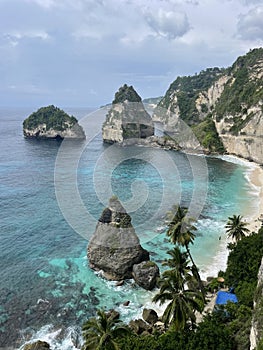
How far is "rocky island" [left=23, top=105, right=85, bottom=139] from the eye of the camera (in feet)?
505

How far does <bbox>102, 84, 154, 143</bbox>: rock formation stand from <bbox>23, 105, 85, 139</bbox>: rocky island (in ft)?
50.3

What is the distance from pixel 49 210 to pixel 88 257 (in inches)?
926

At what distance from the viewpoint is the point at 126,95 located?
152 meters

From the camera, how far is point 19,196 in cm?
7119

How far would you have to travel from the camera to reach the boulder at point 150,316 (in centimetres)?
3242

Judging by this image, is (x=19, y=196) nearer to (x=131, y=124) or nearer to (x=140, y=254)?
(x=140, y=254)

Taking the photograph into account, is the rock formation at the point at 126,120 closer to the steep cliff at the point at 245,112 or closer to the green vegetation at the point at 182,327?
the steep cliff at the point at 245,112

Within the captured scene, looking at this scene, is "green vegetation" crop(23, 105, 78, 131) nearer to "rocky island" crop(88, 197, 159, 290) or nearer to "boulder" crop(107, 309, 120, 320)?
"rocky island" crop(88, 197, 159, 290)

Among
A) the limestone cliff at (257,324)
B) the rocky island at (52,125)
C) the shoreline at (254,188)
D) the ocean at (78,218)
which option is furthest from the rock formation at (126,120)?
the limestone cliff at (257,324)

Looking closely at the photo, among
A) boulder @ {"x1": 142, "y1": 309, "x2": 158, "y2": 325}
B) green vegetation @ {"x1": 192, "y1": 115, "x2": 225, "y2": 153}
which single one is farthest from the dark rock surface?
green vegetation @ {"x1": 192, "y1": 115, "x2": 225, "y2": 153}

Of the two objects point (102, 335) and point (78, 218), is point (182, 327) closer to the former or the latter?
point (102, 335)

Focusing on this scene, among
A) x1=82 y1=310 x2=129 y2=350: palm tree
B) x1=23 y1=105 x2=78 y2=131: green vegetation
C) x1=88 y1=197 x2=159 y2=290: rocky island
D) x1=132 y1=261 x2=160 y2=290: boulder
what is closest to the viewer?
x1=82 y1=310 x2=129 y2=350: palm tree

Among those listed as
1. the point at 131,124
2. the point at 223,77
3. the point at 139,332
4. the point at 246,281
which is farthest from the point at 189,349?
the point at 223,77

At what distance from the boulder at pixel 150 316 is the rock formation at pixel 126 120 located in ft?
374
